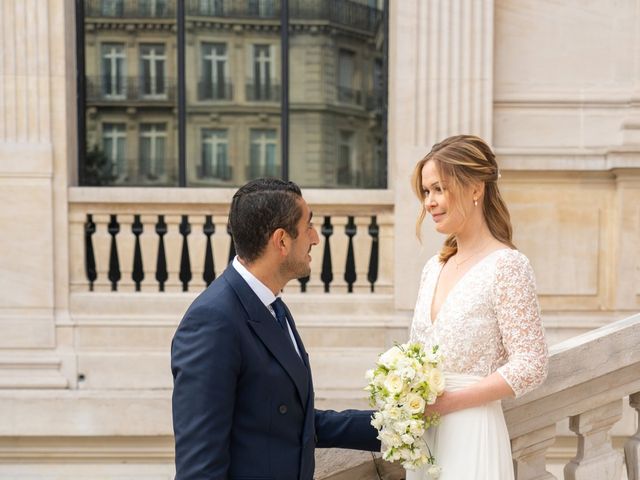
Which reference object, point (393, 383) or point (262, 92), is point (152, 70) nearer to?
point (262, 92)

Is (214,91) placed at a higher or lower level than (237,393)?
higher

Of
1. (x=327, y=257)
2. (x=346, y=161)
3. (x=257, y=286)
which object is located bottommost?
Answer: (x=327, y=257)

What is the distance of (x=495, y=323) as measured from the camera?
229 centimetres

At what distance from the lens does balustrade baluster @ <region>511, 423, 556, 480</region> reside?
2.63 meters

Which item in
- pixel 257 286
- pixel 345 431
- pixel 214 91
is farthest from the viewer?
pixel 214 91

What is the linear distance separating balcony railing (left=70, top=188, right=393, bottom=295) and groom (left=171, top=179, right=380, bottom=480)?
381cm

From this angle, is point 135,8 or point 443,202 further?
point 135,8

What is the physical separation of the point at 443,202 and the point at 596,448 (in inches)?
46.0

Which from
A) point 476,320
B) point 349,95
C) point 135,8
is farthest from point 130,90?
point 476,320

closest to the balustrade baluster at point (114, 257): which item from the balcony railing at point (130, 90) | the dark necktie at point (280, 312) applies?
the balcony railing at point (130, 90)

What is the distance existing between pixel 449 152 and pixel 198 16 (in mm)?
4591

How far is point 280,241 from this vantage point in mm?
2041

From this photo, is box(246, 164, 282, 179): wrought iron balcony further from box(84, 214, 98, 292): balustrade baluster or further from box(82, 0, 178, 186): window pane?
box(84, 214, 98, 292): balustrade baluster

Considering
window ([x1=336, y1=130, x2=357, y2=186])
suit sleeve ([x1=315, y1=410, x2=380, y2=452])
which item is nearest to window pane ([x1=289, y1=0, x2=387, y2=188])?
window ([x1=336, y1=130, x2=357, y2=186])
